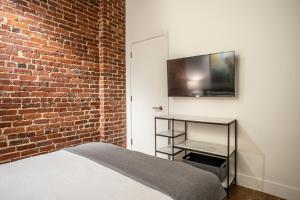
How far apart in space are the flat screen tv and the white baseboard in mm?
1063

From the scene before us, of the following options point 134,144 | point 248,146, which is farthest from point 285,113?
point 134,144

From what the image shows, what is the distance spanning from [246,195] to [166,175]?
156cm

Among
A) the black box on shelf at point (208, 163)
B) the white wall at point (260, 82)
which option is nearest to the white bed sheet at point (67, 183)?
the black box on shelf at point (208, 163)

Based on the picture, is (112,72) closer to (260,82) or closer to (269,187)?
(260,82)

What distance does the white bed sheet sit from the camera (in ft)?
3.50

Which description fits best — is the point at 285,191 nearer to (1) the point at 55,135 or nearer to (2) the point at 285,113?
(2) the point at 285,113

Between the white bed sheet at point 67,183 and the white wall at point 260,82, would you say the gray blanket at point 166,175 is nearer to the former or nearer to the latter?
the white bed sheet at point 67,183

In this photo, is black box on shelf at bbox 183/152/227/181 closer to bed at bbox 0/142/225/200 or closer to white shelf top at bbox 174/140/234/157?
white shelf top at bbox 174/140/234/157

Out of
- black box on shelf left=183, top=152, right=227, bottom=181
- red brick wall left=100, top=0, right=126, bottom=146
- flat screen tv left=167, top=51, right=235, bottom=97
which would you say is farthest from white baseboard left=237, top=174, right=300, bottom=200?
red brick wall left=100, top=0, right=126, bottom=146

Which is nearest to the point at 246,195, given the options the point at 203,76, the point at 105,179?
the point at 203,76

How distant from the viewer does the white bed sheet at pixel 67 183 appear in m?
1.07

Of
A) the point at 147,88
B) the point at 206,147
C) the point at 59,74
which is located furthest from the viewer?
the point at 147,88

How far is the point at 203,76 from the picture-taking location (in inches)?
104

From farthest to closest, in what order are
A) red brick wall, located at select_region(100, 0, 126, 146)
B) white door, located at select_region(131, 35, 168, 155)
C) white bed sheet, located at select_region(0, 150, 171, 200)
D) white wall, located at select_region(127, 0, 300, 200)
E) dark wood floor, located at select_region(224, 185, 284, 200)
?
1. red brick wall, located at select_region(100, 0, 126, 146)
2. white door, located at select_region(131, 35, 168, 155)
3. dark wood floor, located at select_region(224, 185, 284, 200)
4. white wall, located at select_region(127, 0, 300, 200)
5. white bed sheet, located at select_region(0, 150, 171, 200)
